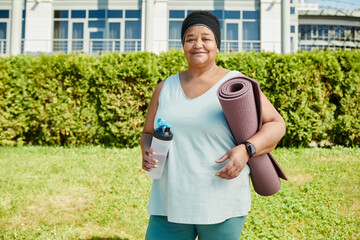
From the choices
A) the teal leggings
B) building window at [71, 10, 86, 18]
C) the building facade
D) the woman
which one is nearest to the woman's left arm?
the woman

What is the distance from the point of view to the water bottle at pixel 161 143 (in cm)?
137

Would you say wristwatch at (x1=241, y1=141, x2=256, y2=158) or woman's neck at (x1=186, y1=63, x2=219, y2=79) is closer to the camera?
wristwatch at (x1=241, y1=141, x2=256, y2=158)

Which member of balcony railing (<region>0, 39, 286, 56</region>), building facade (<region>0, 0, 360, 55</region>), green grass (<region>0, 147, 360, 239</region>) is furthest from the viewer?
building facade (<region>0, 0, 360, 55</region>)

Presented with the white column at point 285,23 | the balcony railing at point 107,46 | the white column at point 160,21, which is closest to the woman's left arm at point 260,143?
the white column at point 285,23

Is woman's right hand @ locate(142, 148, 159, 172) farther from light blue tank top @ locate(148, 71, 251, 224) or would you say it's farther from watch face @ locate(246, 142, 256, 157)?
watch face @ locate(246, 142, 256, 157)

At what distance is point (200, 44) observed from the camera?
1.45m

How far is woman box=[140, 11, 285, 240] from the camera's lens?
4.41 ft

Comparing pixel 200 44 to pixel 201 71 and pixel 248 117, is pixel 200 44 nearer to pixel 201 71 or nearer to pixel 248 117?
pixel 201 71

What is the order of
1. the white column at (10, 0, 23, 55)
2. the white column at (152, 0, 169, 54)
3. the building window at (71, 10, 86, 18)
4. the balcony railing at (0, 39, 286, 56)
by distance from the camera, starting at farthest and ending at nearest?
the building window at (71, 10, 86, 18), the white column at (152, 0, 169, 54), the balcony railing at (0, 39, 286, 56), the white column at (10, 0, 23, 55)

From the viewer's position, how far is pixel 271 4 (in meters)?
18.0

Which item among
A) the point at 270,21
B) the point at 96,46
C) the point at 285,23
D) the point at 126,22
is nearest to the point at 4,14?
the point at 96,46

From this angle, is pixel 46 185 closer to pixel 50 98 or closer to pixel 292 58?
pixel 50 98

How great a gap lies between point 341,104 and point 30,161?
277 inches

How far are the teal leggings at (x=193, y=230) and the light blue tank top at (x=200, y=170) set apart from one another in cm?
5
